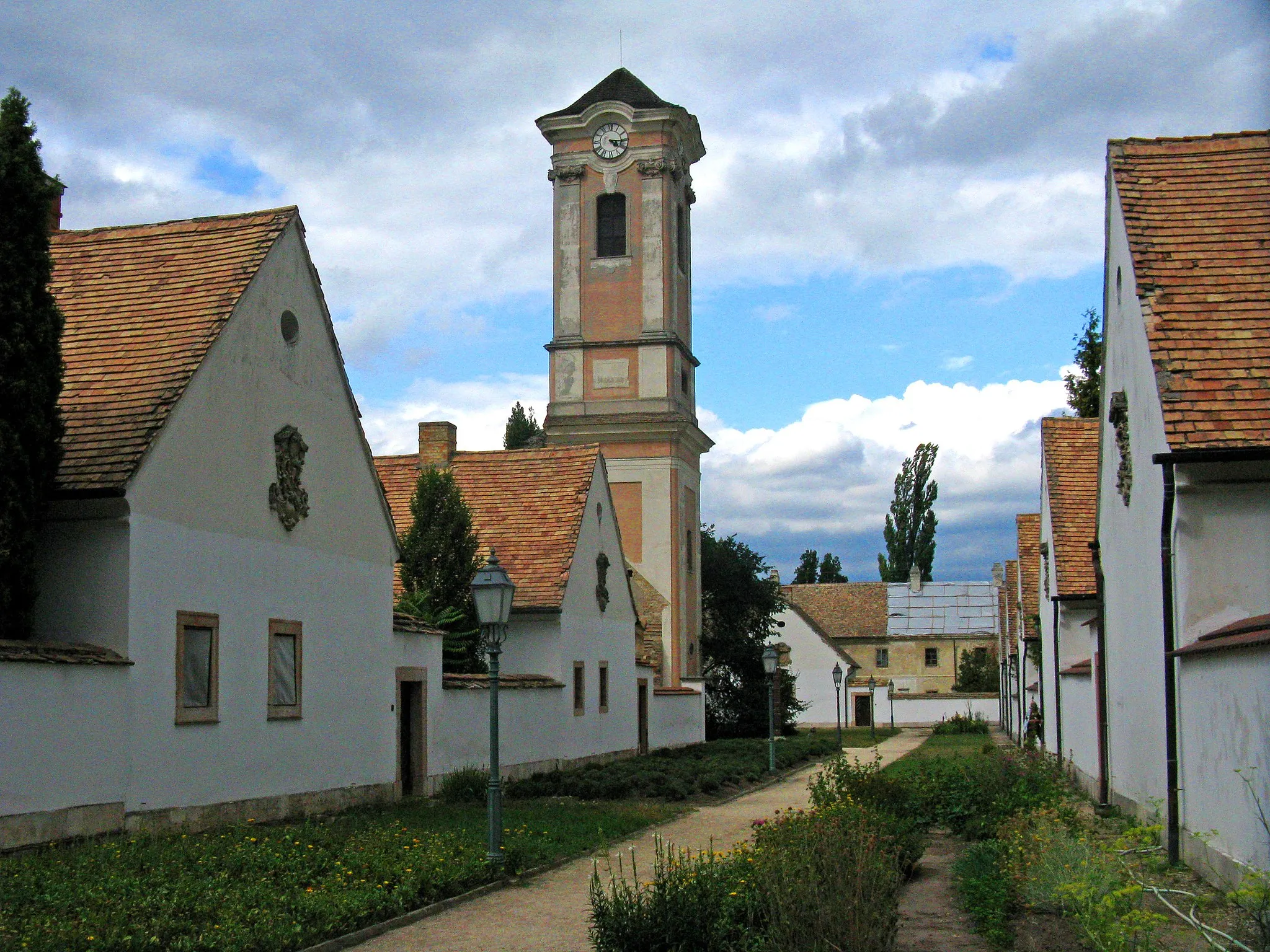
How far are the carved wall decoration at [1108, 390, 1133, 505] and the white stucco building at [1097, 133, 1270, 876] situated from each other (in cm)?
5

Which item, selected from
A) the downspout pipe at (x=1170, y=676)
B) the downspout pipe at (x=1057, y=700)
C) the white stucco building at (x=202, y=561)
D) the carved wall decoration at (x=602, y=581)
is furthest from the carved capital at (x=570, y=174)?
the downspout pipe at (x=1170, y=676)

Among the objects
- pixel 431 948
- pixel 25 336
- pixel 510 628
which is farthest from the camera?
pixel 510 628

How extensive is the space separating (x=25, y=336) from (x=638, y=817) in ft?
36.5

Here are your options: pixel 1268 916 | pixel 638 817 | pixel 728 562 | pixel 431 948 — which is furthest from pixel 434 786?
pixel 728 562

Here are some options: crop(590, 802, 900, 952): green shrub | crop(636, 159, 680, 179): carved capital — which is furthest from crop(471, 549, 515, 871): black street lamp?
crop(636, 159, 680, 179): carved capital

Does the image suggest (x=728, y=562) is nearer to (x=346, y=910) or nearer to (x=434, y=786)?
(x=434, y=786)

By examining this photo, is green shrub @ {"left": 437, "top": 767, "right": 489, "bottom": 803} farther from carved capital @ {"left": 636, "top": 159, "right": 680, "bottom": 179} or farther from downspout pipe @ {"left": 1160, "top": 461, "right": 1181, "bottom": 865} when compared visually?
carved capital @ {"left": 636, "top": 159, "right": 680, "bottom": 179}

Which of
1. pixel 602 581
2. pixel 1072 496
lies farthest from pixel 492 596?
pixel 602 581

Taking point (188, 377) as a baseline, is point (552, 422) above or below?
above

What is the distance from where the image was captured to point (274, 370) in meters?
19.3

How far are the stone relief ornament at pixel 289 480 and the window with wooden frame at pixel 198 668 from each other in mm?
2230

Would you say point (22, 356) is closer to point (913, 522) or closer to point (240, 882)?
point (240, 882)

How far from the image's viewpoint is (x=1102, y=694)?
21.3 m

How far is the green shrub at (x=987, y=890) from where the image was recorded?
35.3 ft
